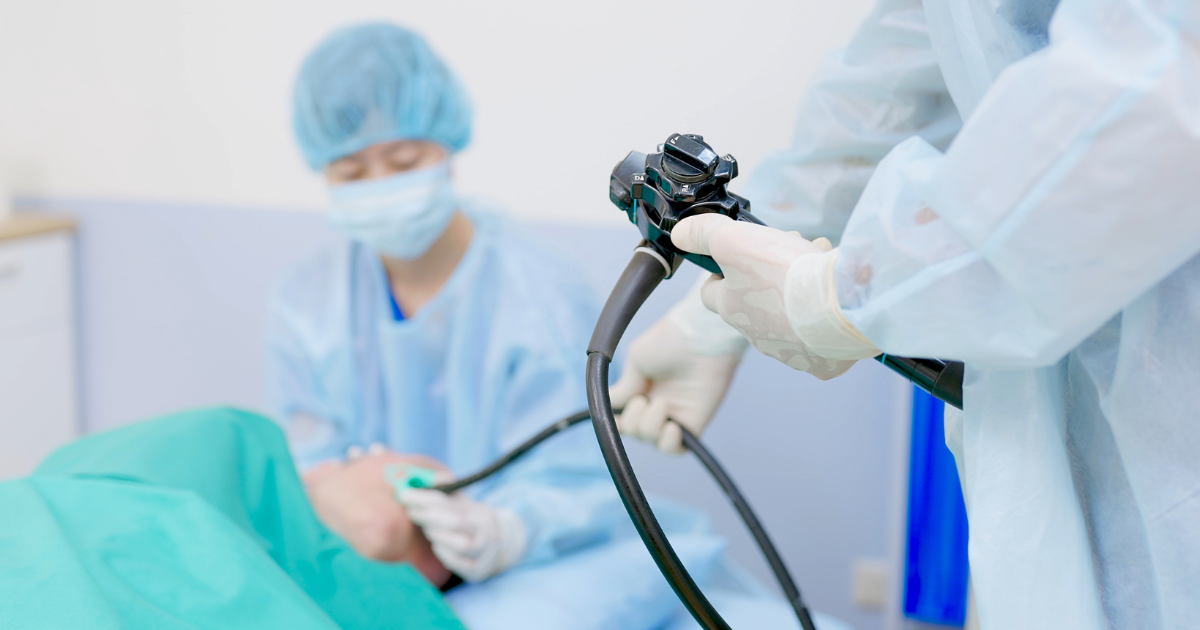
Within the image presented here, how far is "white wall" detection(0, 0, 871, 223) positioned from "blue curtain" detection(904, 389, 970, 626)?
0.56 meters

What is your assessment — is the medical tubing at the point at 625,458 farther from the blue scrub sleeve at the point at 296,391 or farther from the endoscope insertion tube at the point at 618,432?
the blue scrub sleeve at the point at 296,391

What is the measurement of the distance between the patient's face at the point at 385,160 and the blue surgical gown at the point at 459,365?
15 cm

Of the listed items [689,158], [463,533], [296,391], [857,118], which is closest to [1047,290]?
[689,158]

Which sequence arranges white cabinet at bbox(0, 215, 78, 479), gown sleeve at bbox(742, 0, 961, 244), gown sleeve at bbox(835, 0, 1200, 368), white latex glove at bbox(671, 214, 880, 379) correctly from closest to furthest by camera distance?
gown sleeve at bbox(835, 0, 1200, 368), white latex glove at bbox(671, 214, 880, 379), gown sleeve at bbox(742, 0, 961, 244), white cabinet at bbox(0, 215, 78, 479)

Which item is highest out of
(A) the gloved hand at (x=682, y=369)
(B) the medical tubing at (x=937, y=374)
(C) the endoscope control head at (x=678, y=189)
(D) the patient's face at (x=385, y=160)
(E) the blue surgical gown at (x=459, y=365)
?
(C) the endoscope control head at (x=678, y=189)

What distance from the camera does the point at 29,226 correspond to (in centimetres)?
195

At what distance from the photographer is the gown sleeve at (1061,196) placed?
0.40 meters

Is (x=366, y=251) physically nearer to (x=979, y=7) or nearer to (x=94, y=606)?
(x=94, y=606)

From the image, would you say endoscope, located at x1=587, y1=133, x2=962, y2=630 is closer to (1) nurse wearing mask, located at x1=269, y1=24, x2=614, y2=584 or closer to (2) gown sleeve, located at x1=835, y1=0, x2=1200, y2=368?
(2) gown sleeve, located at x1=835, y1=0, x2=1200, y2=368

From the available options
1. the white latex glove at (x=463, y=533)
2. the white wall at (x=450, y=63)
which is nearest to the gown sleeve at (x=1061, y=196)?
the white wall at (x=450, y=63)

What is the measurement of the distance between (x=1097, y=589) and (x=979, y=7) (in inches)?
15.4

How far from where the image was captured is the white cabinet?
75.7 inches

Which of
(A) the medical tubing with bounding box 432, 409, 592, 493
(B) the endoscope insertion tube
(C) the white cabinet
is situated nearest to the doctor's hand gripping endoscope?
(B) the endoscope insertion tube

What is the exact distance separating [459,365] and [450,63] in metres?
0.67
